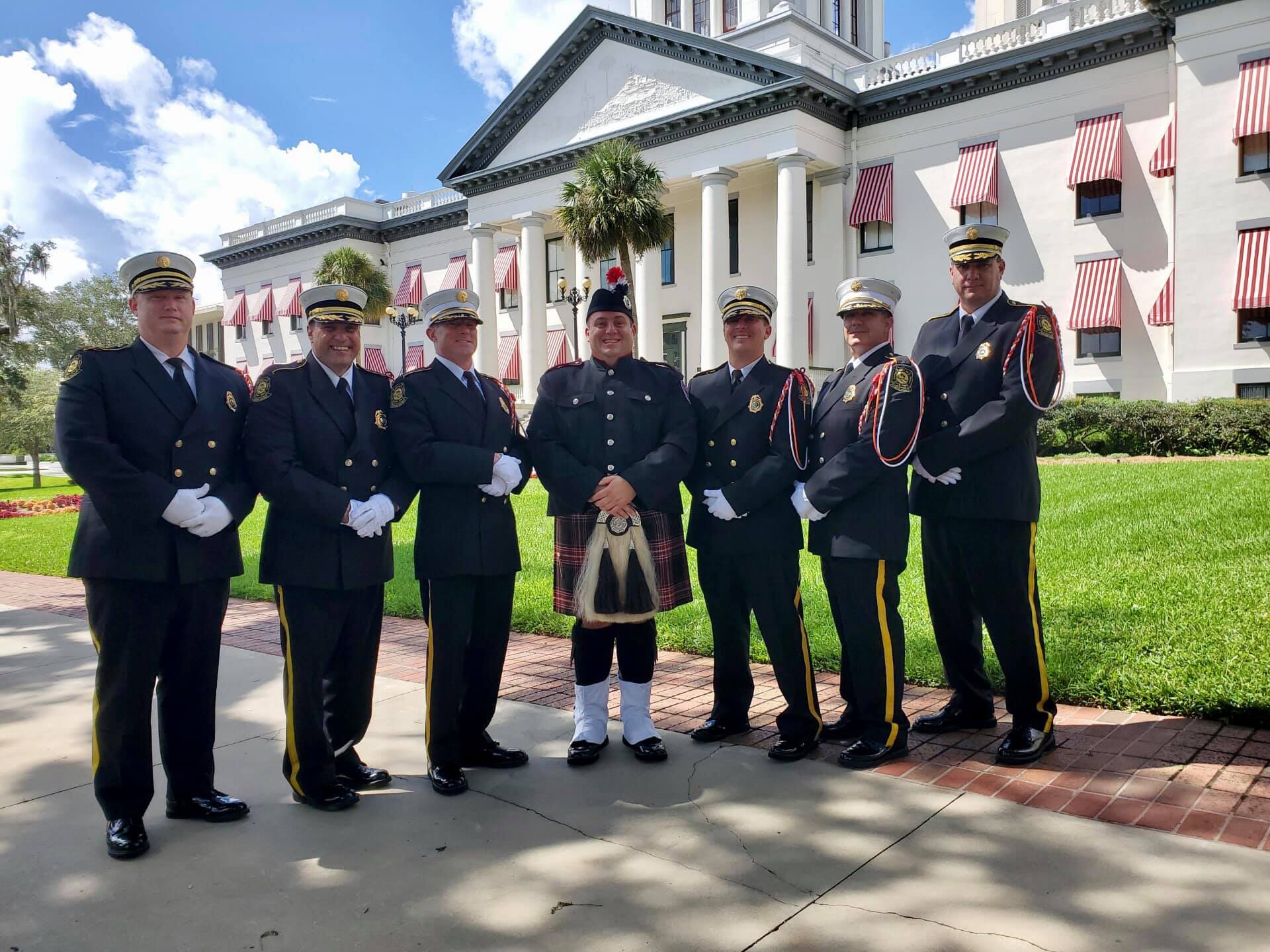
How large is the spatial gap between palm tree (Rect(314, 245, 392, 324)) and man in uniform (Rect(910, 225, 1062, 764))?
34.2 m

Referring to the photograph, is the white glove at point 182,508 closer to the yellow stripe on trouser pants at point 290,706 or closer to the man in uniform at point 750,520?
the yellow stripe on trouser pants at point 290,706

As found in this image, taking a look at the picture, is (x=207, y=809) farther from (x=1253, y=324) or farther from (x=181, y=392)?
(x=1253, y=324)

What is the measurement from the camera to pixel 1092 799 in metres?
3.98

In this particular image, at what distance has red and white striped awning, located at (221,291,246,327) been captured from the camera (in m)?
52.0

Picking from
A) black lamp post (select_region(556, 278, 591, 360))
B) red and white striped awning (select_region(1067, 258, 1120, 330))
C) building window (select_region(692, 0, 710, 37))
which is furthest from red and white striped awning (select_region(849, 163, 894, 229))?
building window (select_region(692, 0, 710, 37))

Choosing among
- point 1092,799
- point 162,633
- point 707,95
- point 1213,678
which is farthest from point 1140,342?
point 162,633

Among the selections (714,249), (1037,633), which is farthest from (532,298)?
(1037,633)

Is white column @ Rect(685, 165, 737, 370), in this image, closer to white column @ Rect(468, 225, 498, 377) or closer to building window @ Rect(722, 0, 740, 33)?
white column @ Rect(468, 225, 498, 377)

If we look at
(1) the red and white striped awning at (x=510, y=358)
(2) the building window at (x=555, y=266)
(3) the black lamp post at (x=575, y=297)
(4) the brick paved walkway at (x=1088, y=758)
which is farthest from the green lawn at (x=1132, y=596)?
(2) the building window at (x=555, y=266)

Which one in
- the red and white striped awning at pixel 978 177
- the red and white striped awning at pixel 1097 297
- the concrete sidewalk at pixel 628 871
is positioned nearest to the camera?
the concrete sidewalk at pixel 628 871

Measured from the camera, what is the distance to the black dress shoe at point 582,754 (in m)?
4.70

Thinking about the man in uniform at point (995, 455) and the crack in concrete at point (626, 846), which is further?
the man in uniform at point (995, 455)

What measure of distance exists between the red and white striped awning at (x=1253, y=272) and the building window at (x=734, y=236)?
1601 cm

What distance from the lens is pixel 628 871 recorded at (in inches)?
138
